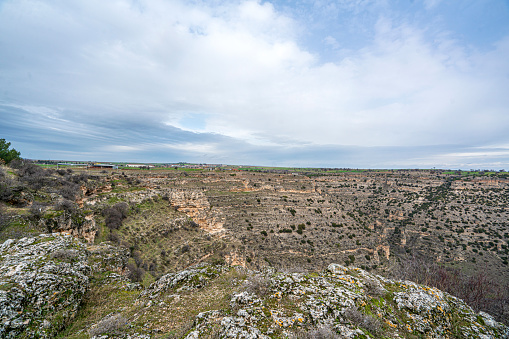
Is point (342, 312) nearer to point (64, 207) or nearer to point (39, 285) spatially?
point (39, 285)

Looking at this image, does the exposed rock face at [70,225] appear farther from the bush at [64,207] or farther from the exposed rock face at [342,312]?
the exposed rock face at [342,312]

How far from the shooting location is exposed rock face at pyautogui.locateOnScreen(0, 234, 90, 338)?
4.83 m

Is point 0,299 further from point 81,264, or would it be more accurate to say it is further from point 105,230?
point 105,230

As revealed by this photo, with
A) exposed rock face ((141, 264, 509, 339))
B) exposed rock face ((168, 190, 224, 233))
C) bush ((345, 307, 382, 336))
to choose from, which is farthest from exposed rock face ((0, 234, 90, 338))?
exposed rock face ((168, 190, 224, 233))

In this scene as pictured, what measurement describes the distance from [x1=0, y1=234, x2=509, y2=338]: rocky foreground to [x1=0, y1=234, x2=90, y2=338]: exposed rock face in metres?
0.02

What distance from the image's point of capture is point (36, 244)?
755cm

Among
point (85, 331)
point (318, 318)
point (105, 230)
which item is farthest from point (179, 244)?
point (318, 318)

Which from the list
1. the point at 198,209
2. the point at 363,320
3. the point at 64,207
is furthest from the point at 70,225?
the point at 198,209

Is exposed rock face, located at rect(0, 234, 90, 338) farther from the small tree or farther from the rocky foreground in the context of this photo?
the small tree

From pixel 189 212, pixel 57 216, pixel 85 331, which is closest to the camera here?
pixel 85 331

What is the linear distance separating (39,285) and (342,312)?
8979mm

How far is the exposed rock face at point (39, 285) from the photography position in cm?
483

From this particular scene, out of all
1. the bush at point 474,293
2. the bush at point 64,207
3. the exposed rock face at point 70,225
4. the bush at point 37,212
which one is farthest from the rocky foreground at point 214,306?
the bush at point 474,293

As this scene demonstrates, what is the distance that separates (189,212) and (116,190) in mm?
11124
